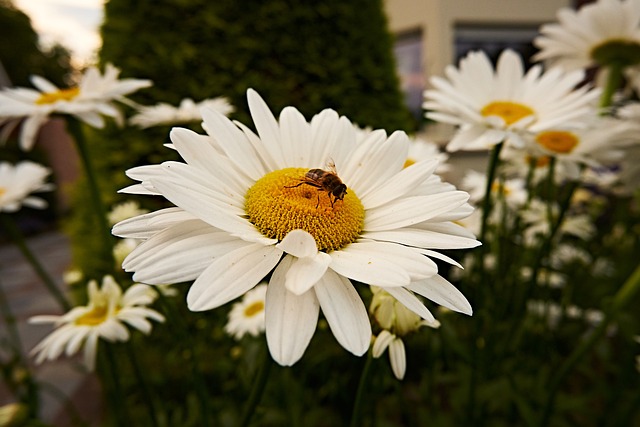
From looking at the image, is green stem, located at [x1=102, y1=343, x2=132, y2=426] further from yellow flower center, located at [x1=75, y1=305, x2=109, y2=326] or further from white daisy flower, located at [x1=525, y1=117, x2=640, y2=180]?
white daisy flower, located at [x1=525, y1=117, x2=640, y2=180]

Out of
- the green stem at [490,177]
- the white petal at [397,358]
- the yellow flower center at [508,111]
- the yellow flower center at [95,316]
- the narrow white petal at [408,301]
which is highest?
the yellow flower center at [508,111]

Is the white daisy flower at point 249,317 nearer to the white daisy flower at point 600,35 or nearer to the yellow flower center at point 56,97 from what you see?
the yellow flower center at point 56,97

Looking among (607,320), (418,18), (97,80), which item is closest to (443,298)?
(607,320)

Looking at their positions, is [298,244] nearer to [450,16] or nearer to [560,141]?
[560,141]

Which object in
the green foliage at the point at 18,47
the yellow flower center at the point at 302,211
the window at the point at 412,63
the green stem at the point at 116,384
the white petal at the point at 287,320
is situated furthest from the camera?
the green foliage at the point at 18,47

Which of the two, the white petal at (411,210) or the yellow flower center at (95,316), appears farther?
the yellow flower center at (95,316)

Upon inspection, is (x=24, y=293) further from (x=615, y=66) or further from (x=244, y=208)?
(x=615, y=66)

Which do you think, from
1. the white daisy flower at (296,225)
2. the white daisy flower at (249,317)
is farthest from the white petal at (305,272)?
the white daisy flower at (249,317)
